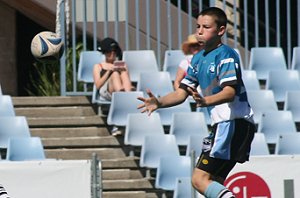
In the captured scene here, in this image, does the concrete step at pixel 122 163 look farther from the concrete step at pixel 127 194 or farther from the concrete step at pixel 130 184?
the concrete step at pixel 127 194

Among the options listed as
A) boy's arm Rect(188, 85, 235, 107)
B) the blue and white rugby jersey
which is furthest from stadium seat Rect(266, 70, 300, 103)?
boy's arm Rect(188, 85, 235, 107)

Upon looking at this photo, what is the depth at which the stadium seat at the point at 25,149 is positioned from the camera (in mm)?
12508

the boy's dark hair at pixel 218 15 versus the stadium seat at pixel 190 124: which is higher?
the boy's dark hair at pixel 218 15

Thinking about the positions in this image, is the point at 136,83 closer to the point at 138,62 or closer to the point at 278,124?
the point at 138,62

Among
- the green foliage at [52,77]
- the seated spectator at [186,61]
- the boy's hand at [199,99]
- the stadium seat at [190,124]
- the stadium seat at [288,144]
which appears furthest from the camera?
the green foliage at [52,77]

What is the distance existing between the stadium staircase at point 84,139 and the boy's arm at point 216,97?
14.1 feet

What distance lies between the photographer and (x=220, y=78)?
9094mm

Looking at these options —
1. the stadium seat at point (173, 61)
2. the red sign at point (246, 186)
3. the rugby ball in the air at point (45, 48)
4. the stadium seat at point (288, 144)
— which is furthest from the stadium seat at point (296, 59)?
the red sign at point (246, 186)

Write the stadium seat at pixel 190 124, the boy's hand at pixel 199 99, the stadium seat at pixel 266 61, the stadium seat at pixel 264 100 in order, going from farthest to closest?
the stadium seat at pixel 266 61, the stadium seat at pixel 264 100, the stadium seat at pixel 190 124, the boy's hand at pixel 199 99

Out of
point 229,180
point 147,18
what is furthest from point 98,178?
point 147,18

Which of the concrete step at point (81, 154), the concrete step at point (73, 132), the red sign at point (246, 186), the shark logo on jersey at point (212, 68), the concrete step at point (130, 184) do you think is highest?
the shark logo on jersey at point (212, 68)

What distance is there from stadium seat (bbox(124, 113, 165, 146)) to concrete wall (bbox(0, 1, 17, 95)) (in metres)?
3.72

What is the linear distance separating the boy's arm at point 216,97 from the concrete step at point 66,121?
534cm

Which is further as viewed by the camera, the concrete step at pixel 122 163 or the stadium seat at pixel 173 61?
the stadium seat at pixel 173 61
